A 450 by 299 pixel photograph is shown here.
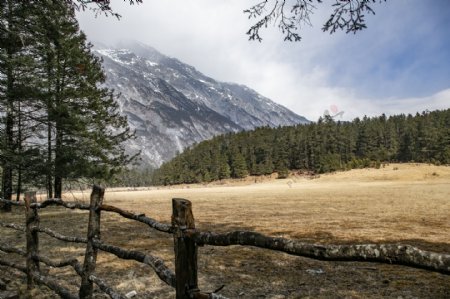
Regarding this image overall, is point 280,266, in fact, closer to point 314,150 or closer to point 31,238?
point 31,238

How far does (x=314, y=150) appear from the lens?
12531 centimetres

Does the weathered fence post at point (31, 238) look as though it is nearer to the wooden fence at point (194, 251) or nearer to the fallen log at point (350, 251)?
Answer: the wooden fence at point (194, 251)

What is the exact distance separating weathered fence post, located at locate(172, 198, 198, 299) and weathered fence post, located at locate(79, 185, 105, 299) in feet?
7.42

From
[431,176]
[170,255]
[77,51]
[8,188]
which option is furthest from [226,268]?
[431,176]

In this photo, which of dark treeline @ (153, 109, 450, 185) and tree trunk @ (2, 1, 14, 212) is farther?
dark treeline @ (153, 109, 450, 185)

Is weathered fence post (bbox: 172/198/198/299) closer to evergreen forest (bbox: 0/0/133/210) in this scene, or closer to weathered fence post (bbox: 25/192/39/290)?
weathered fence post (bbox: 25/192/39/290)

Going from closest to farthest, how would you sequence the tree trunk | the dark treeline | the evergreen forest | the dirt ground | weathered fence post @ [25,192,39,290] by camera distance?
weathered fence post @ [25,192,39,290] < the dirt ground < the tree trunk < the evergreen forest < the dark treeline

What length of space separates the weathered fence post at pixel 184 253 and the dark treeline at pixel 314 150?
364ft

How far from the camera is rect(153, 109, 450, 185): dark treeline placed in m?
120

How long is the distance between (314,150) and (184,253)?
12545cm

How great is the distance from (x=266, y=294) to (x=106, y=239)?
708 cm

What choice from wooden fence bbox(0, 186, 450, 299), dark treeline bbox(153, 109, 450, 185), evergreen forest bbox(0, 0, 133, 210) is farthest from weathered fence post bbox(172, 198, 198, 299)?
dark treeline bbox(153, 109, 450, 185)

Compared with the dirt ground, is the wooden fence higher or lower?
higher

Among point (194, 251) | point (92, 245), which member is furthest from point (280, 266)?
point (194, 251)
